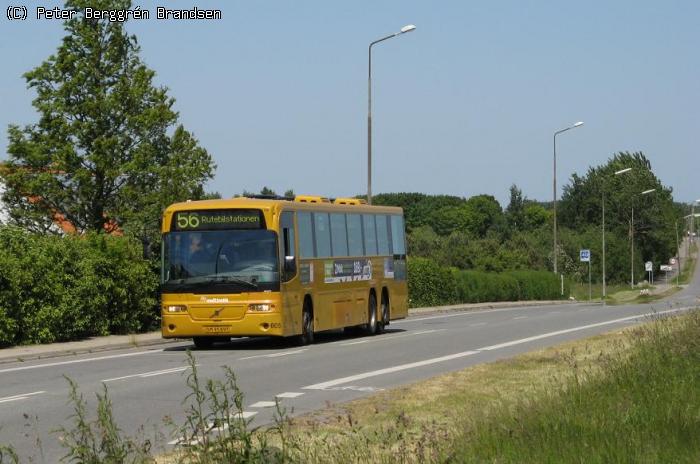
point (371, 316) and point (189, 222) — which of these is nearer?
point (189, 222)

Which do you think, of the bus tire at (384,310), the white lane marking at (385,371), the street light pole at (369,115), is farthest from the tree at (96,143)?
the white lane marking at (385,371)

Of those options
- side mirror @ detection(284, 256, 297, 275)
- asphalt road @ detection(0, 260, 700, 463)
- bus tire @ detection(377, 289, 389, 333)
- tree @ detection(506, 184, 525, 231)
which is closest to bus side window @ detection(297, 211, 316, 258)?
side mirror @ detection(284, 256, 297, 275)

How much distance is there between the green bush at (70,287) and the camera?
25.4 m

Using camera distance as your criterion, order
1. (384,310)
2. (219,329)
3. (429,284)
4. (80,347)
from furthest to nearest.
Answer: (429,284), (384,310), (80,347), (219,329)

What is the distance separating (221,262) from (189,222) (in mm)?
1092

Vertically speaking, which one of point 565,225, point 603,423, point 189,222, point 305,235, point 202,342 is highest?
point 565,225

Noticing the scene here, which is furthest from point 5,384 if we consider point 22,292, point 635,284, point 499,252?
point 635,284

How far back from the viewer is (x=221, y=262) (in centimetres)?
2539

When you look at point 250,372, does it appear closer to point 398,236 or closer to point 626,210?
point 398,236

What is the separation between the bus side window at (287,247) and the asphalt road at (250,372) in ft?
5.10

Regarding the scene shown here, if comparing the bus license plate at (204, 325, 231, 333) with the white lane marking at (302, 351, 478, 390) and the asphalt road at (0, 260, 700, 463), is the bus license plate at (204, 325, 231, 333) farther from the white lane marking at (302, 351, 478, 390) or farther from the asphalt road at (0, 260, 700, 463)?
the white lane marking at (302, 351, 478, 390)

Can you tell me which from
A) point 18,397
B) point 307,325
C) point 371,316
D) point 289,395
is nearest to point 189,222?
point 307,325

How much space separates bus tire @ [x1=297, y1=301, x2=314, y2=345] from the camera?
88.1 ft

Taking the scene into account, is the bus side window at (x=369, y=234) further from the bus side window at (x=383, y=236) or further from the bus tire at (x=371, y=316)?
the bus tire at (x=371, y=316)
